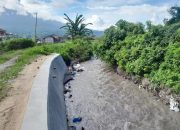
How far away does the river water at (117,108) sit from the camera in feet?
45.8

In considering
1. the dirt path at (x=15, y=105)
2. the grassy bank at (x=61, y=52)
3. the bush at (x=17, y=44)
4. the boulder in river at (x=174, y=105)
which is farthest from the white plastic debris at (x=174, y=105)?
the bush at (x=17, y=44)

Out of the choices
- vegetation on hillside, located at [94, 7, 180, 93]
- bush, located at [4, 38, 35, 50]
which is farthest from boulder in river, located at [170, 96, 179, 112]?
bush, located at [4, 38, 35, 50]

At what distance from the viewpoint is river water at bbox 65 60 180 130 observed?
1396 cm

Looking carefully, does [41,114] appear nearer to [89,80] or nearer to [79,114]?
[79,114]

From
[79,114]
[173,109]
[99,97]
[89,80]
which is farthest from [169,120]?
[89,80]

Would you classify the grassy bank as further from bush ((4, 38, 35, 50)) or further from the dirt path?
the dirt path

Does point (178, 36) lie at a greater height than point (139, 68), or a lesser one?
greater

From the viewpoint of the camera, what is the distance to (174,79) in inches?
660

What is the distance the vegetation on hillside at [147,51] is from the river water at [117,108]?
1.39m

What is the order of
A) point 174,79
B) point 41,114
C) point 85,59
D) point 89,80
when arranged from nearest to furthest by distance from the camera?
point 41,114
point 174,79
point 89,80
point 85,59

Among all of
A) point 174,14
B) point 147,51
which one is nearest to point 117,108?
point 147,51

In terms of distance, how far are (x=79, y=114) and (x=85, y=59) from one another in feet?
A: 89.5

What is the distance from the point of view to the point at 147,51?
2206cm

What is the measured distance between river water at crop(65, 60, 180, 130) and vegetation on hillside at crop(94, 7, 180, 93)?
4.57ft
